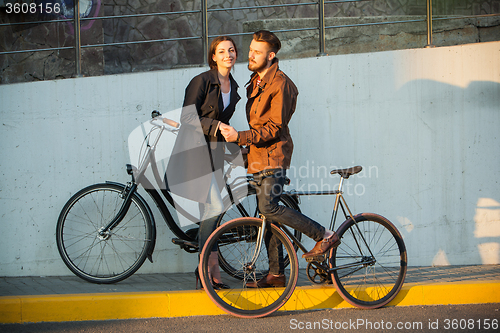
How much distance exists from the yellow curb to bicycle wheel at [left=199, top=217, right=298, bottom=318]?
0.64ft

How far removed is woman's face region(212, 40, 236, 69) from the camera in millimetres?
3463

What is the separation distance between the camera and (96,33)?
729 centimetres

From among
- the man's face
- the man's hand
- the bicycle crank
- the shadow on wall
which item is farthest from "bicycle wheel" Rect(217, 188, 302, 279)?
the shadow on wall

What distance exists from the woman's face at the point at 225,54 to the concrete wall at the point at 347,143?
1273 millimetres

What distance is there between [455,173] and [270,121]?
2.56 meters

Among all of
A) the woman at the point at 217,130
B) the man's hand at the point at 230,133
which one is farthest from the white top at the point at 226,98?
the man's hand at the point at 230,133

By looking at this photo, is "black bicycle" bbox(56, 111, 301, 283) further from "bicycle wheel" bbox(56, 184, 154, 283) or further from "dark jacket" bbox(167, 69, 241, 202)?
"dark jacket" bbox(167, 69, 241, 202)

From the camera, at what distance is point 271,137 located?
3.14 m

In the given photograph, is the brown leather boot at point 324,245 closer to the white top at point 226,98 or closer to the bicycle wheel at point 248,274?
the bicycle wheel at point 248,274

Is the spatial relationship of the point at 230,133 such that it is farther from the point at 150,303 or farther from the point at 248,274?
the point at 150,303

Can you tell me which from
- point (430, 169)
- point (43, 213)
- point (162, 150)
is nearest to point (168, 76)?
point (162, 150)

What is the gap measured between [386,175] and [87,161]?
10.5 ft

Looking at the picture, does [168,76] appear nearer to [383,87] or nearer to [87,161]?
[87,161]

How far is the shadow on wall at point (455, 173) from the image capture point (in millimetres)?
4633
